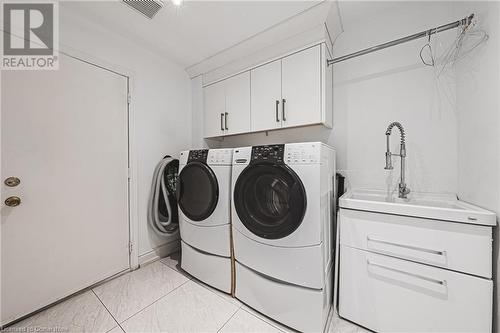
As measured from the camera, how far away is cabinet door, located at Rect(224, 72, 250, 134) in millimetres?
2045

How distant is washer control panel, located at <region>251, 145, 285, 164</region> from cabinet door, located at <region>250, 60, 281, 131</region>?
56 cm

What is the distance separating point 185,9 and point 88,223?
6.64 ft

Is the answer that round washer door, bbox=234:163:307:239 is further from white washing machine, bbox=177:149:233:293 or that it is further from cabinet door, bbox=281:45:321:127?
cabinet door, bbox=281:45:321:127

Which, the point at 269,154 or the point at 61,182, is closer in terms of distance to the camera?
the point at 269,154

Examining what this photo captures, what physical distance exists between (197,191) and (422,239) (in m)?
1.63

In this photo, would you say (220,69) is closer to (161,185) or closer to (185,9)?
(185,9)

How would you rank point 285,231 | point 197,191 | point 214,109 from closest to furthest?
1. point 285,231
2. point 197,191
3. point 214,109

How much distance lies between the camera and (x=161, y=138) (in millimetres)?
2229

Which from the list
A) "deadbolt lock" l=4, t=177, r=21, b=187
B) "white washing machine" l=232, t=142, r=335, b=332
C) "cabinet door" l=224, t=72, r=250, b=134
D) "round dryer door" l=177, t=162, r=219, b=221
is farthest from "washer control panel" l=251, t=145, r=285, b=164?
"deadbolt lock" l=4, t=177, r=21, b=187

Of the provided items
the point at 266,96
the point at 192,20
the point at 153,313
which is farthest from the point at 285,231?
the point at 192,20

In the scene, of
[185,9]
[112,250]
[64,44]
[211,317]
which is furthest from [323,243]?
[64,44]

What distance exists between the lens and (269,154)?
4.40 feet

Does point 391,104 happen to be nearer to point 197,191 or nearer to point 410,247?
point 410,247

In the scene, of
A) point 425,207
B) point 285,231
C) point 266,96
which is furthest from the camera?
point 266,96
